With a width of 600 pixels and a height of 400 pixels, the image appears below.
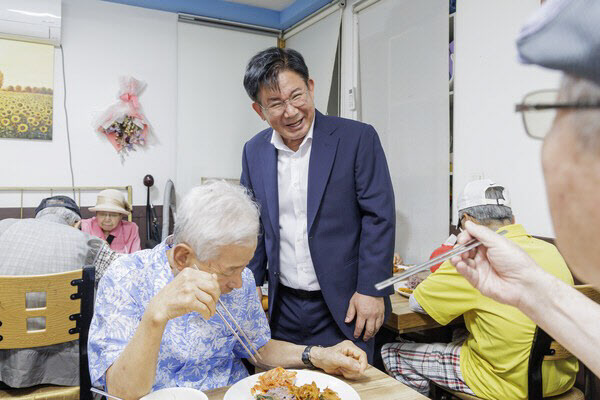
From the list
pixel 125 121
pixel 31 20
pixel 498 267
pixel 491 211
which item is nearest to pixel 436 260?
pixel 498 267

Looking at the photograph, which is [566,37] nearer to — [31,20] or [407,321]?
[407,321]

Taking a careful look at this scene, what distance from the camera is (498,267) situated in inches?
34.0

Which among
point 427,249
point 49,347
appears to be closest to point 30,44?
point 49,347

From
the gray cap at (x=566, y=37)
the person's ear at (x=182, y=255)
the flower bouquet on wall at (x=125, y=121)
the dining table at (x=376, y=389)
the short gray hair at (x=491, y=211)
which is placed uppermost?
the flower bouquet on wall at (x=125, y=121)

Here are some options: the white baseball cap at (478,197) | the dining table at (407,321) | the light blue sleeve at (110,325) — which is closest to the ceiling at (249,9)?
the white baseball cap at (478,197)

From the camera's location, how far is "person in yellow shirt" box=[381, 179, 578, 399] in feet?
5.77

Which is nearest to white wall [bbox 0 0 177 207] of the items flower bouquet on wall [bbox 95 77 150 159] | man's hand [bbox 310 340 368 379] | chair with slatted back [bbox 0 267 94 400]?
flower bouquet on wall [bbox 95 77 150 159]

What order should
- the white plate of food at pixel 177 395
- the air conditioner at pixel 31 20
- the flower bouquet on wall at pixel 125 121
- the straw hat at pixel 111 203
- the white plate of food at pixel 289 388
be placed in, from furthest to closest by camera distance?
the flower bouquet on wall at pixel 125 121 < the air conditioner at pixel 31 20 < the straw hat at pixel 111 203 < the white plate of food at pixel 289 388 < the white plate of food at pixel 177 395

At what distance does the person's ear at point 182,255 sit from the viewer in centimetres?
123

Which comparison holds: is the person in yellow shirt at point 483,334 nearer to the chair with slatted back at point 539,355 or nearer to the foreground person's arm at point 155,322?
the chair with slatted back at point 539,355

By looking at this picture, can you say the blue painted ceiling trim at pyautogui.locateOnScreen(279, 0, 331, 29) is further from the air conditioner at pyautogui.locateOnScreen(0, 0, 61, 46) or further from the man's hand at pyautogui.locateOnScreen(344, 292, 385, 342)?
the man's hand at pyautogui.locateOnScreen(344, 292, 385, 342)

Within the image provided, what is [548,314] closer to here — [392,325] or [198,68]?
[392,325]

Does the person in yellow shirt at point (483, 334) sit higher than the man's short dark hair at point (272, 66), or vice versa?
the man's short dark hair at point (272, 66)

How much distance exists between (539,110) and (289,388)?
98 cm
